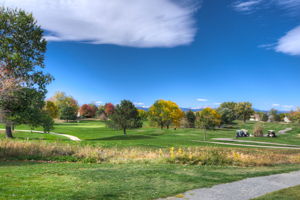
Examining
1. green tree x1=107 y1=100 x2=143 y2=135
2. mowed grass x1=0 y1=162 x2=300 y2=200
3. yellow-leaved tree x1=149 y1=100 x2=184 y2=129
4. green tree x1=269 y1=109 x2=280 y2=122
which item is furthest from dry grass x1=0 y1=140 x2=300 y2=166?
green tree x1=269 y1=109 x2=280 y2=122

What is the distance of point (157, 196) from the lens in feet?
19.3

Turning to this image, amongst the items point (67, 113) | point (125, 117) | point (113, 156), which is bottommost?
point (113, 156)

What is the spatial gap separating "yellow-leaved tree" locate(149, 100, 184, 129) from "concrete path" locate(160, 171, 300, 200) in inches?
1826

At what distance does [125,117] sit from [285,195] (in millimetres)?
27906

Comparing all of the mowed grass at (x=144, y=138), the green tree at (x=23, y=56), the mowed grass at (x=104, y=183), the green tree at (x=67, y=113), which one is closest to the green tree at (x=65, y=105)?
Result: the green tree at (x=67, y=113)

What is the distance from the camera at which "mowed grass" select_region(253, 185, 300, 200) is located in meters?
6.00

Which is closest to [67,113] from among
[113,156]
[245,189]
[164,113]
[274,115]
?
[164,113]

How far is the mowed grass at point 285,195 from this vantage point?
600 cm

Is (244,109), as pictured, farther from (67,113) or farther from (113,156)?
(113,156)

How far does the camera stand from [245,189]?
6.89m

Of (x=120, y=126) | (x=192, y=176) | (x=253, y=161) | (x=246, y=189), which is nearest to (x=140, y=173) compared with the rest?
(x=192, y=176)

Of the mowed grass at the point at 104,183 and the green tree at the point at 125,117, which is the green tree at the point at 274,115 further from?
the mowed grass at the point at 104,183

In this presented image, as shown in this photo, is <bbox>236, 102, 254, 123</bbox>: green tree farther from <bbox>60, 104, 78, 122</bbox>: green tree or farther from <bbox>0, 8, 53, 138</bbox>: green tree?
<bbox>0, 8, 53, 138</bbox>: green tree

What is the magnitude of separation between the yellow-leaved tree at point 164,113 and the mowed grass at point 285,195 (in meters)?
48.1
